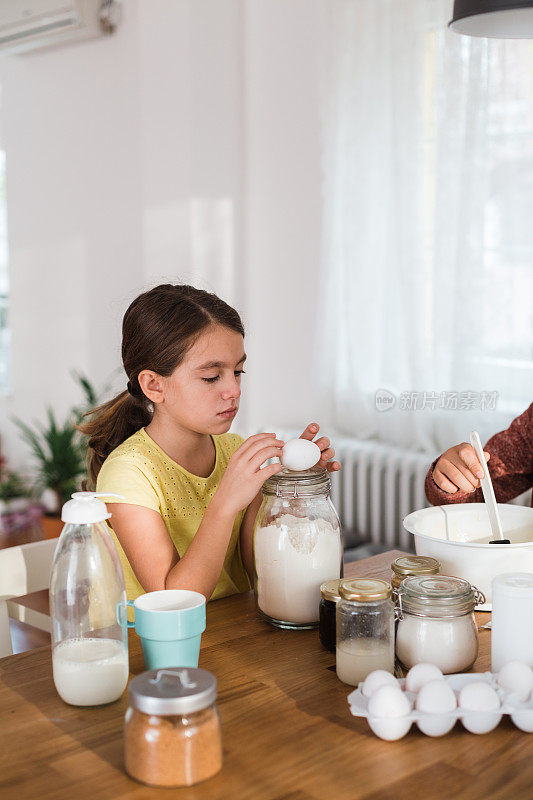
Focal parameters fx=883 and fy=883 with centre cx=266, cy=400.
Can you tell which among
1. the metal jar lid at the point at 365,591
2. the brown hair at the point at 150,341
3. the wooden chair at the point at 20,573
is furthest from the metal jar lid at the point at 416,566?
the wooden chair at the point at 20,573

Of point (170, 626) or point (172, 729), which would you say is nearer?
point (172, 729)

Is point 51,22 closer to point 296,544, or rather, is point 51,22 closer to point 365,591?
point 296,544

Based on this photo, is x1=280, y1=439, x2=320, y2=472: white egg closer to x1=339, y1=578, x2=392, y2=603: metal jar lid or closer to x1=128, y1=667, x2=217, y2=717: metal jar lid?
x1=339, y1=578, x2=392, y2=603: metal jar lid

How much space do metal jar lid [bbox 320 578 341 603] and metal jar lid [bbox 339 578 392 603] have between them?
3.2 inches

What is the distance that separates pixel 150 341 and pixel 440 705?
2.59 feet

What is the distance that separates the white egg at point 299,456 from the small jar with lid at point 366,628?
216 millimetres

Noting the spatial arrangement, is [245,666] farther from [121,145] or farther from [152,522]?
[121,145]

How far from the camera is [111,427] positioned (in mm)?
1552

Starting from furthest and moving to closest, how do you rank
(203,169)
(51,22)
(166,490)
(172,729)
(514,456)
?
(51,22), (203,169), (514,456), (166,490), (172,729)

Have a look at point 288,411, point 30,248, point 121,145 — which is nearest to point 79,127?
point 121,145

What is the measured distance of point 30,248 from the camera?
15.0ft

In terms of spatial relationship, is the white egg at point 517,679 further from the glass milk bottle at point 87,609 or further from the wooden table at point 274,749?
→ the glass milk bottle at point 87,609

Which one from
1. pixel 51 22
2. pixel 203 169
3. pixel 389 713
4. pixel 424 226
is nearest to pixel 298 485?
pixel 389 713

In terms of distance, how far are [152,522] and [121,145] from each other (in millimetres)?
3004
